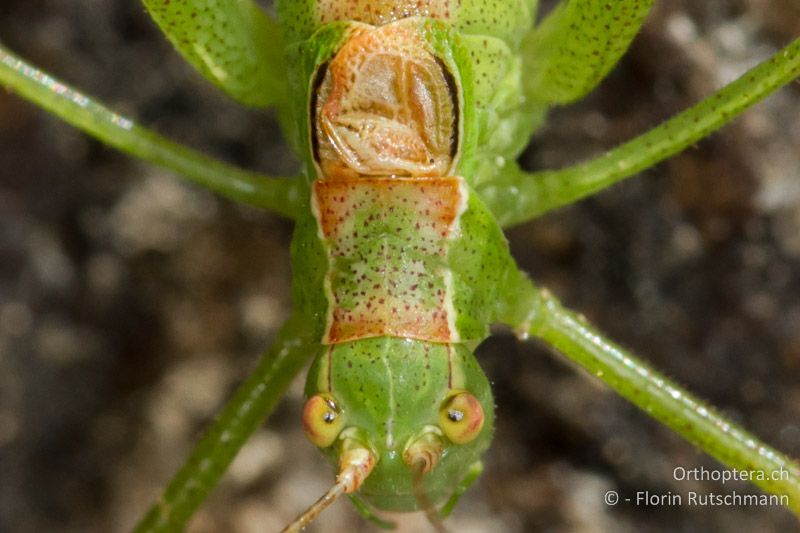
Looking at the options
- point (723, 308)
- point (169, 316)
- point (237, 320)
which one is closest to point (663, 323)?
point (723, 308)

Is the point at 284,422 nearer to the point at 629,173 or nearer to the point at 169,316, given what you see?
the point at 169,316

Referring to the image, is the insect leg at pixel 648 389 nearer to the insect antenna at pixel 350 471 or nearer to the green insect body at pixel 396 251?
the green insect body at pixel 396 251

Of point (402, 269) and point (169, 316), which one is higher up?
point (402, 269)

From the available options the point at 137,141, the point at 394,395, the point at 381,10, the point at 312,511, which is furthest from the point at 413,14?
the point at 312,511

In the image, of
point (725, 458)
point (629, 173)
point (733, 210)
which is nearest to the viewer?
point (725, 458)

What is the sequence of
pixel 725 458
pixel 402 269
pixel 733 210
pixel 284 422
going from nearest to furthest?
pixel 402 269 < pixel 725 458 < pixel 733 210 < pixel 284 422

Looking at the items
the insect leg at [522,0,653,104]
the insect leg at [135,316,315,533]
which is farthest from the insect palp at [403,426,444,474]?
the insect leg at [522,0,653,104]
